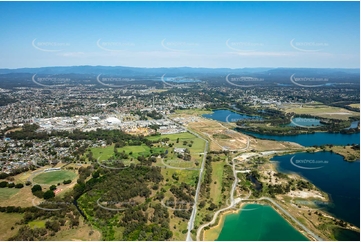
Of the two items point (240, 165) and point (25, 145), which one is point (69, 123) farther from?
point (240, 165)

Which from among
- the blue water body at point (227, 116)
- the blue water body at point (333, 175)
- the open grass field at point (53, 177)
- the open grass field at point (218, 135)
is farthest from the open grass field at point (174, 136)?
the open grass field at point (53, 177)

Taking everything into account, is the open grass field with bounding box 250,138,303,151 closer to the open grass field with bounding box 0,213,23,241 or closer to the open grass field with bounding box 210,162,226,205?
the open grass field with bounding box 210,162,226,205

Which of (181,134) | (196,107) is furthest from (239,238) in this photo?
(196,107)

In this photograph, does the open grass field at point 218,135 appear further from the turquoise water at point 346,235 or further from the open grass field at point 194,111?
the turquoise water at point 346,235

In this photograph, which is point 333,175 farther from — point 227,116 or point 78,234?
point 227,116

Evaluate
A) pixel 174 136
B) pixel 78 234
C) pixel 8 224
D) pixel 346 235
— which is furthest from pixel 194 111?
pixel 8 224

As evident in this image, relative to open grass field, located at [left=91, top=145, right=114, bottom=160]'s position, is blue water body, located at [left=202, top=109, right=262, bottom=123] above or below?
above

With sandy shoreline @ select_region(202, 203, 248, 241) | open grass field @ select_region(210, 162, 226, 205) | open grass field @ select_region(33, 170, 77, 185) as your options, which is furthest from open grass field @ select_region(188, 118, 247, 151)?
open grass field @ select_region(33, 170, 77, 185)

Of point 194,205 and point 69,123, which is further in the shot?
point 69,123
